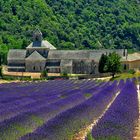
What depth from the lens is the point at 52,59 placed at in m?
137

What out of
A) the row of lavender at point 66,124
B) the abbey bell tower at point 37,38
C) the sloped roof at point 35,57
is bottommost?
the row of lavender at point 66,124

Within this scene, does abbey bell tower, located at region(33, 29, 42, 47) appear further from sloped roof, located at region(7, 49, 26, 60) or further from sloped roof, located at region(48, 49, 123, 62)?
sloped roof, located at region(48, 49, 123, 62)

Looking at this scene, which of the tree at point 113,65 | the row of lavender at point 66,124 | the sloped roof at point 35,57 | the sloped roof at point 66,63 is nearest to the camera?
the row of lavender at point 66,124

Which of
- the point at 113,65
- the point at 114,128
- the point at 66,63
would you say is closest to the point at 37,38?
the point at 66,63

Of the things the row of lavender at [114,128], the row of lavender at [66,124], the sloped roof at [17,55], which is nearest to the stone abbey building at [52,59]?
the sloped roof at [17,55]

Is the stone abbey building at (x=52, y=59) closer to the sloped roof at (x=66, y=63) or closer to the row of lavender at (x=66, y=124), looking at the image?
the sloped roof at (x=66, y=63)

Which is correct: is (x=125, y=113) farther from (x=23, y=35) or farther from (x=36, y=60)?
(x=23, y=35)

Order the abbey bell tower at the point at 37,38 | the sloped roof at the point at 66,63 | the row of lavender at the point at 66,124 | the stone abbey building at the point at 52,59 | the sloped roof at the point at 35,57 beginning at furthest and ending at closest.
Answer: the abbey bell tower at the point at 37,38, the sloped roof at the point at 35,57, the sloped roof at the point at 66,63, the stone abbey building at the point at 52,59, the row of lavender at the point at 66,124

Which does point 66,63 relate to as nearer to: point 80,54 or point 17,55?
point 80,54

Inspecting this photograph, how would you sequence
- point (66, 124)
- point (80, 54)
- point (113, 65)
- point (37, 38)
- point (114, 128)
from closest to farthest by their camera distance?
point (114, 128) → point (66, 124) → point (113, 65) → point (80, 54) → point (37, 38)

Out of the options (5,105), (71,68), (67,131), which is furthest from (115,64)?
(67,131)

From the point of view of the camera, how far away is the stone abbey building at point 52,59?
133375 millimetres

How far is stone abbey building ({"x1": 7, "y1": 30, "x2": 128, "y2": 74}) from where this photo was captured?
438 feet

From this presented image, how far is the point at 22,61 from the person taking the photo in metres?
139
